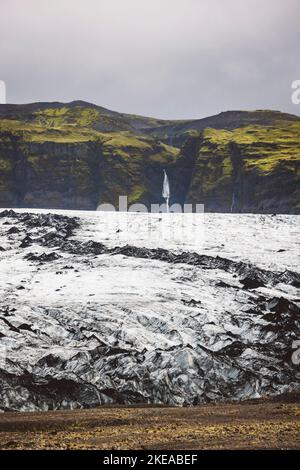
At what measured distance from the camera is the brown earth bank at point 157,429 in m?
17.9

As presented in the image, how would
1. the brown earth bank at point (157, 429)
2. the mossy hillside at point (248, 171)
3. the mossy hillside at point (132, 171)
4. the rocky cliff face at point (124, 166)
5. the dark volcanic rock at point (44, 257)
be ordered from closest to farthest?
the brown earth bank at point (157, 429) → the dark volcanic rock at point (44, 257) → the mossy hillside at point (248, 171) → the rocky cliff face at point (124, 166) → the mossy hillside at point (132, 171)

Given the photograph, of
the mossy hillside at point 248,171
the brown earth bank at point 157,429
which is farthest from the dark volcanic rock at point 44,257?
the mossy hillside at point 248,171

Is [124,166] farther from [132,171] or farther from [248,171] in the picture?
[248,171]

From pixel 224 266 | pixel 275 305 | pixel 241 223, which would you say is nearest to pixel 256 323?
pixel 275 305

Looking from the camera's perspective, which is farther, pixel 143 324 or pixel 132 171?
pixel 132 171

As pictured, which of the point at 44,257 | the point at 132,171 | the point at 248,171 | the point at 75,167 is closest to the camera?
the point at 44,257

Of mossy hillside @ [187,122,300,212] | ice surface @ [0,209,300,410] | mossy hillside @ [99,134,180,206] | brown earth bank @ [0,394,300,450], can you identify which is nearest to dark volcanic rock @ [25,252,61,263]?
ice surface @ [0,209,300,410]

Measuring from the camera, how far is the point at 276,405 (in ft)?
86.4

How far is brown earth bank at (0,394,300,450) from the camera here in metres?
17.9

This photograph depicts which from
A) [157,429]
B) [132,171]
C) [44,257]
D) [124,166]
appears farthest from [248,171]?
[157,429]

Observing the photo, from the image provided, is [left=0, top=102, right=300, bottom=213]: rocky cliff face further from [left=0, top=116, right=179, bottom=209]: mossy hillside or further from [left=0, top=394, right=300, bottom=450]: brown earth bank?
[left=0, top=394, right=300, bottom=450]: brown earth bank

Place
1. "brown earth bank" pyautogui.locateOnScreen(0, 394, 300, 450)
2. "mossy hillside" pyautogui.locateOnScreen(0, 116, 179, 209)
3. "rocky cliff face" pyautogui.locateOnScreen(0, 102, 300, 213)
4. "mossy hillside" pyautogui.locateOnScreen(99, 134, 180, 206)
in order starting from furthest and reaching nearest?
"mossy hillside" pyautogui.locateOnScreen(99, 134, 180, 206), "mossy hillside" pyautogui.locateOnScreen(0, 116, 179, 209), "rocky cliff face" pyautogui.locateOnScreen(0, 102, 300, 213), "brown earth bank" pyautogui.locateOnScreen(0, 394, 300, 450)

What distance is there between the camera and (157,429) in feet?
66.6

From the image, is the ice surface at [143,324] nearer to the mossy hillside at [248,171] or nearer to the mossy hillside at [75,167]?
the mossy hillside at [248,171]
